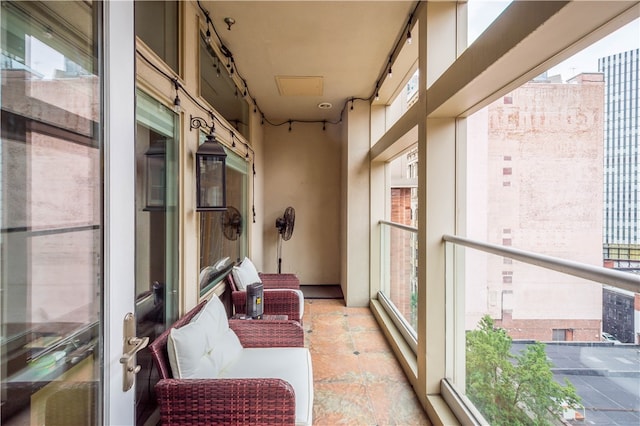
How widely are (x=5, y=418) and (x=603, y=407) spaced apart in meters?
1.67

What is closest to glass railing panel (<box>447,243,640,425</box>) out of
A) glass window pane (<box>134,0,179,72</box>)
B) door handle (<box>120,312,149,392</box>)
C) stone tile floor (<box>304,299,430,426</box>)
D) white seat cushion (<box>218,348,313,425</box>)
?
stone tile floor (<box>304,299,430,426</box>)

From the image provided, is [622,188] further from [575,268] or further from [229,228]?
[229,228]

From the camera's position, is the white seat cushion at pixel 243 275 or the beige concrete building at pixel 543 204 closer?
the beige concrete building at pixel 543 204

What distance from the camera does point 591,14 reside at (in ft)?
3.37

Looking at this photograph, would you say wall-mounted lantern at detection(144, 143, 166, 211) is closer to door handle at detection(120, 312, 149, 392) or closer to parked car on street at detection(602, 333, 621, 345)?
door handle at detection(120, 312, 149, 392)

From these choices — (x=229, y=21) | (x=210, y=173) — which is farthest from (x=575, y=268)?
(x=229, y=21)

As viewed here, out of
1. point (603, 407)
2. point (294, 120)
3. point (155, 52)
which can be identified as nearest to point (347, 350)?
point (603, 407)

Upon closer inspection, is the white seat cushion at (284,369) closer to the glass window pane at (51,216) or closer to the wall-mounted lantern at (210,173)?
the glass window pane at (51,216)

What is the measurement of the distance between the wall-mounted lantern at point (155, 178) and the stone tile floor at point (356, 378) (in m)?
1.68

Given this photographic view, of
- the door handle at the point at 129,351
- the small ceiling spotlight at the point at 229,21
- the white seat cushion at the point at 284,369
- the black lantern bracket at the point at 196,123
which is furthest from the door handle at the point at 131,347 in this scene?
the small ceiling spotlight at the point at 229,21

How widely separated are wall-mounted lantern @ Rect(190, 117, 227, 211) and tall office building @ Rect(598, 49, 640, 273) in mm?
2040

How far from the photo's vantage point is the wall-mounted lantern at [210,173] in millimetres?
2172

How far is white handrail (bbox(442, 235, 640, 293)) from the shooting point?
915 mm

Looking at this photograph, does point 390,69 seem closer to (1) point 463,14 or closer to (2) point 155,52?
(1) point 463,14
